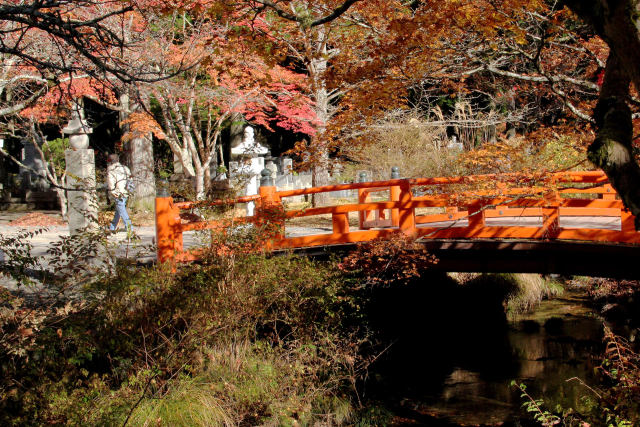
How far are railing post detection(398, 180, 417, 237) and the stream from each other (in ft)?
4.95

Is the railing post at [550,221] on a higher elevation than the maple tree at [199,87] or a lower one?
lower

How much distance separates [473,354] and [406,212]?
2.72 m

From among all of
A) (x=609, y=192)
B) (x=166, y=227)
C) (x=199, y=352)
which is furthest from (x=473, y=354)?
(x=166, y=227)

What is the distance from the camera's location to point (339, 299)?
26.4 ft

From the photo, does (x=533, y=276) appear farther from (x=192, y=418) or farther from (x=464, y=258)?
(x=192, y=418)

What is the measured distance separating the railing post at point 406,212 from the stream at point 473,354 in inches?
59.4

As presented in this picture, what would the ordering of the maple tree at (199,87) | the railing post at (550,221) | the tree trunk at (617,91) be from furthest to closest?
the maple tree at (199,87) → the railing post at (550,221) → the tree trunk at (617,91)

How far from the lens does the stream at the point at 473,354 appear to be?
303 inches

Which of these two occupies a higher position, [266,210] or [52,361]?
[266,210]

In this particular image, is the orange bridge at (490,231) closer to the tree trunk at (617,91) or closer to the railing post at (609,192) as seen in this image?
the railing post at (609,192)

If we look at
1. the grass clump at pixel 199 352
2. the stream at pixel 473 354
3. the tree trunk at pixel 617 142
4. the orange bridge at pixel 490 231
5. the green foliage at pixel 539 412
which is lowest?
the stream at pixel 473 354

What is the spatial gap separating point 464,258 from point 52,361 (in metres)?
5.62

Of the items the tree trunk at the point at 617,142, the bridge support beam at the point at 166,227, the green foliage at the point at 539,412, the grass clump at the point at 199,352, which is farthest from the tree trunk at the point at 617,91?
the bridge support beam at the point at 166,227

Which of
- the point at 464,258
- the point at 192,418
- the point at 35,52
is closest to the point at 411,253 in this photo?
the point at 464,258
